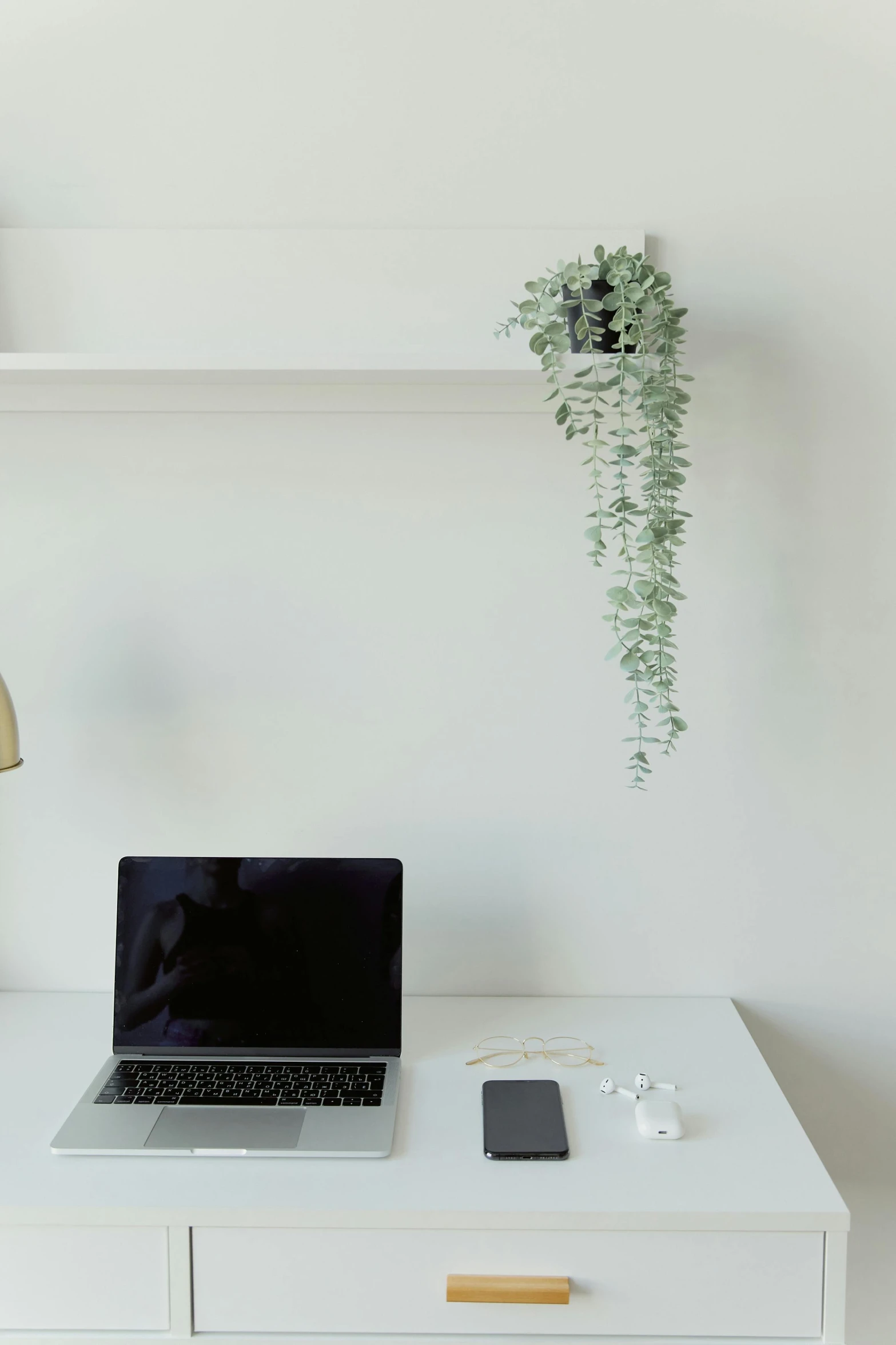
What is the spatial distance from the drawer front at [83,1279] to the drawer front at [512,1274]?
2.0 inches

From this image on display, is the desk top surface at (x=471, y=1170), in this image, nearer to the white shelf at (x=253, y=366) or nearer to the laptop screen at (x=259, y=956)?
the laptop screen at (x=259, y=956)

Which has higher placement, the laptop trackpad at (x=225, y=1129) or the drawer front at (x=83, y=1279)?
the laptop trackpad at (x=225, y=1129)

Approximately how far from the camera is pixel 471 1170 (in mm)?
1057

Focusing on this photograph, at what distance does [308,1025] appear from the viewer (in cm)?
129

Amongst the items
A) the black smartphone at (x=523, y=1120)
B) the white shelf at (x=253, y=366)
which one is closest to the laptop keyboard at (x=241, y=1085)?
the black smartphone at (x=523, y=1120)

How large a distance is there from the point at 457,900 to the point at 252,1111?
0.45 m

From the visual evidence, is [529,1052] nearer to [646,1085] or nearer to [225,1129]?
[646,1085]

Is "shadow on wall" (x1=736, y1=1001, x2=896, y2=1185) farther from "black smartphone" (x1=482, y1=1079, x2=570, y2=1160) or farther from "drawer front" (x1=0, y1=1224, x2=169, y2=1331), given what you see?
"drawer front" (x1=0, y1=1224, x2=169, y2=1331)

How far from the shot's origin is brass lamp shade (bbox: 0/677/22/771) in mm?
1274

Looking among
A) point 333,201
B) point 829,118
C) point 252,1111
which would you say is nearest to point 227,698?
point 252,1111

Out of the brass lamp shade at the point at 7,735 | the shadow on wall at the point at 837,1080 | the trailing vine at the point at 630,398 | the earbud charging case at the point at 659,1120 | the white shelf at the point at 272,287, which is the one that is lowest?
the shadow on wall at the point at 837,1080

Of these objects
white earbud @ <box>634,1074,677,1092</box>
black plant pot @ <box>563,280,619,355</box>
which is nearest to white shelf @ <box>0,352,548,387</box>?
black plant pot @ <box>563,280,619,355</box>

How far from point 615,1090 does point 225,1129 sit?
18.3 inches

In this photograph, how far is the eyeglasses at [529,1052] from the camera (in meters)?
1.28
